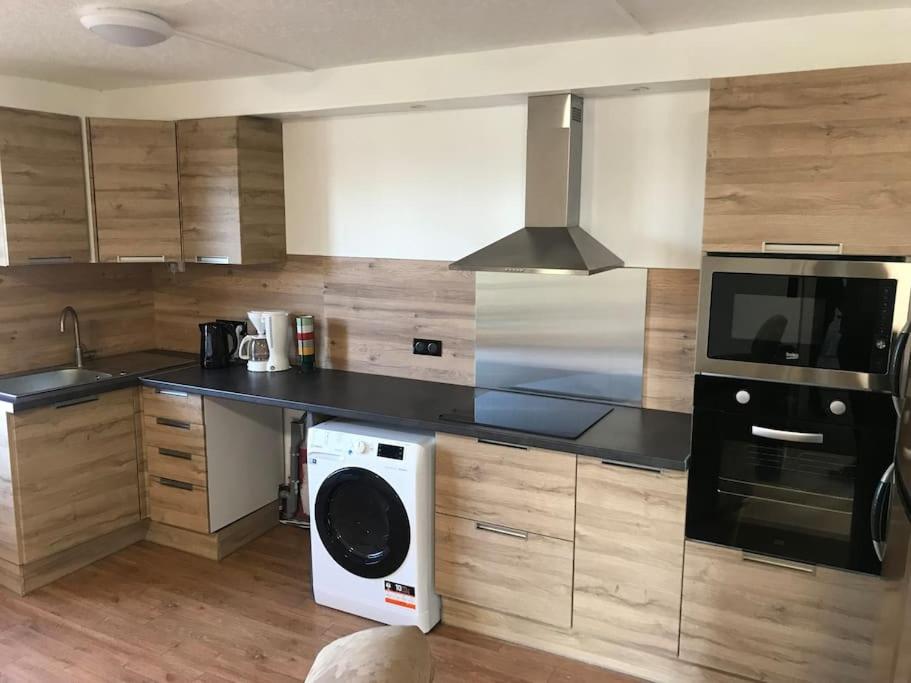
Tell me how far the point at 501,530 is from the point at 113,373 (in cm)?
210

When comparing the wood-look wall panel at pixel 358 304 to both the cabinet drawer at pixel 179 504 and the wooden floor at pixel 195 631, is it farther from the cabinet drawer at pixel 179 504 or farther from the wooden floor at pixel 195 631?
the wooden floor at pixel 195 631

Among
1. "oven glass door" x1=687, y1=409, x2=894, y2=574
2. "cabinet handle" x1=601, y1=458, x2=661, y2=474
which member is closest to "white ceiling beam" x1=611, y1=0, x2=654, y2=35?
"oven glass door" x1=687, y1=409, x2=894, y2=574

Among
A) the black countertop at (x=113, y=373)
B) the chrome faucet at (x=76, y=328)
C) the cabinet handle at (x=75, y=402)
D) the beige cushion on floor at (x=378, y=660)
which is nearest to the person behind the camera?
the beige cushion on floor at (x=378, y=660)

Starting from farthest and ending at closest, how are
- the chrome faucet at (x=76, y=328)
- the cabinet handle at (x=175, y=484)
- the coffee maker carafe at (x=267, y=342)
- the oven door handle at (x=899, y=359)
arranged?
1. the chrome faucet at (x=76, y=328)
2. the coffee maker carafe at (x=267, y=342)
3. the cabinet handle at (x=175, y=484)
4. the oven door handle at (x=899, y=359)

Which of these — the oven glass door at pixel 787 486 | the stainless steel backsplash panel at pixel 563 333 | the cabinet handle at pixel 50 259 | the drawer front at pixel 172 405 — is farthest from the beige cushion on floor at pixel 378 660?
the cabinet handle at pixel 50 259

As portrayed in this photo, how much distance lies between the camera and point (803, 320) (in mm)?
2211

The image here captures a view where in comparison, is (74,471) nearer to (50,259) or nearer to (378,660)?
(50,259)

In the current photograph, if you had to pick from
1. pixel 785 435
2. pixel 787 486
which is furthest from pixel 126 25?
pixel 787 486

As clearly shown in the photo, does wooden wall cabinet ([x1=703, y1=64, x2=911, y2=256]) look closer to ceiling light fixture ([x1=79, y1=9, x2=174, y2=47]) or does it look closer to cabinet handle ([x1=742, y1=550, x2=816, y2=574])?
cabinet handle ([x1=742, y1=550, x2=816, y2=574])

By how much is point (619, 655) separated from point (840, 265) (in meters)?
1.53

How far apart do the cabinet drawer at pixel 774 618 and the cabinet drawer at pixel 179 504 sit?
2192 millimetres

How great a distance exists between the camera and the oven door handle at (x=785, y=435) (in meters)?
2.21

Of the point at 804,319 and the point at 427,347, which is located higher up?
the point at 804,319

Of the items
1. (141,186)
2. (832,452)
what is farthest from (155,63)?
(832,452)
